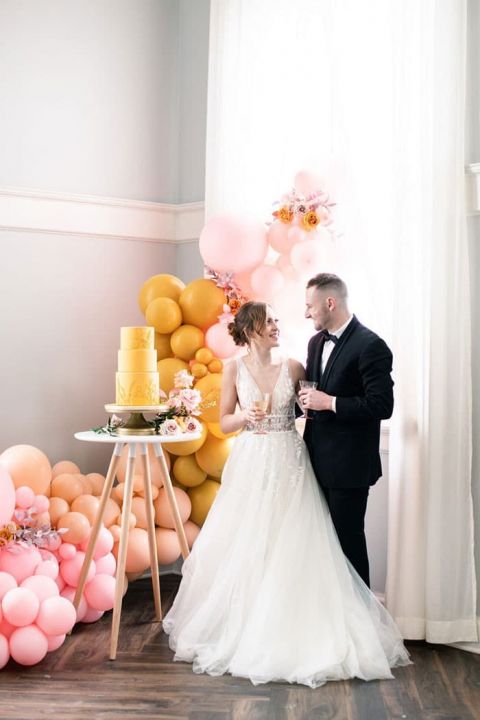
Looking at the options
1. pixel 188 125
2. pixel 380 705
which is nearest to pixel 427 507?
pixel 380 705

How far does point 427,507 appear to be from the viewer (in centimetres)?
375

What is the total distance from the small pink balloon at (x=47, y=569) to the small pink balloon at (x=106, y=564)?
299mm

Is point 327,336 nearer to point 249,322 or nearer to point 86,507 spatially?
point 249,322

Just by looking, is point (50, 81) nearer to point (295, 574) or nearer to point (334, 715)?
point (295, 574)

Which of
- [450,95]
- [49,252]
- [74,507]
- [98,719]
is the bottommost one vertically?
[98,719]

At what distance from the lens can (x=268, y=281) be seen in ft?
13.4

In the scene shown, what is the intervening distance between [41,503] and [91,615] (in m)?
0.61

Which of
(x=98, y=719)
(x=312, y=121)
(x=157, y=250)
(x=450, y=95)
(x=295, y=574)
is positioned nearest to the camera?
(x=98, y=719)

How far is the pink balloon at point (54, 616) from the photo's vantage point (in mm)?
3410

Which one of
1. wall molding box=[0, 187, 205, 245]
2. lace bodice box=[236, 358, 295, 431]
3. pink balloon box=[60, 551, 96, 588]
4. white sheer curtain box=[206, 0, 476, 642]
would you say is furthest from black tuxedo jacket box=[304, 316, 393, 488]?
wall molding box=[0, 187, 205, 245]

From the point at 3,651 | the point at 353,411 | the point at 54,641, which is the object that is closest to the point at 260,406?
the point at 353,411

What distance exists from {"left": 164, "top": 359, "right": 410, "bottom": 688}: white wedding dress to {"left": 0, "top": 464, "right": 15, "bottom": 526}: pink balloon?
2.52ft

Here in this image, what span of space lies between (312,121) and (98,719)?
2.81m

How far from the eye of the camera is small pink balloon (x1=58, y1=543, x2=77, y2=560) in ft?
12.7
